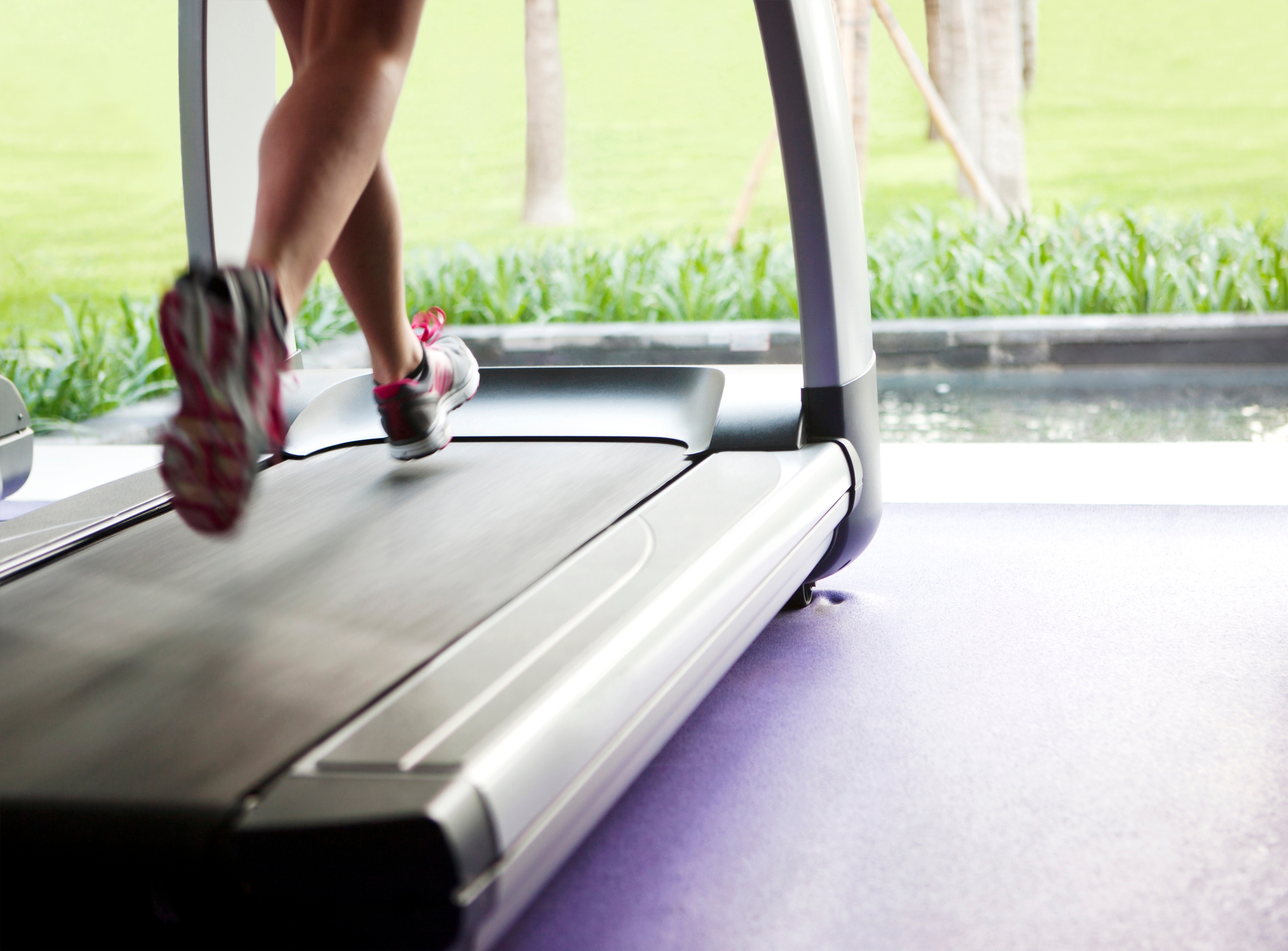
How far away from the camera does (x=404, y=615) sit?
99 cm

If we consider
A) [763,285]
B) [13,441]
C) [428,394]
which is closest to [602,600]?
[428,394]

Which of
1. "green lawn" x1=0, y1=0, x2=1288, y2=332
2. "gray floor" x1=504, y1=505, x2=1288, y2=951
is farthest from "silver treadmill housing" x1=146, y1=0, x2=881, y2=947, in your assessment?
"green lawn" x1=0, y1=0, x2=1288, y2=332

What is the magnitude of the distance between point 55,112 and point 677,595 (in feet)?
25.8

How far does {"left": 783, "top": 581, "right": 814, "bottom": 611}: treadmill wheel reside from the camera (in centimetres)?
149

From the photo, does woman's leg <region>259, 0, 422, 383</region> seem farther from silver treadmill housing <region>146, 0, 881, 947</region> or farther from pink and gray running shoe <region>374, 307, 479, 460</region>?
pink and gray running shoe <region>374, 307, 479, 460</region>

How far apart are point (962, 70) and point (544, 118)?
201 cm

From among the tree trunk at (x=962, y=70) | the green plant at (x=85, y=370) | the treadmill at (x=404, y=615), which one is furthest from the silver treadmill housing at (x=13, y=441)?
the tree trunk at (x=962, y=70)

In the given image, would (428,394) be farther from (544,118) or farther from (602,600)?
(544,118)

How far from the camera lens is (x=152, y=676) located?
0.89 meters

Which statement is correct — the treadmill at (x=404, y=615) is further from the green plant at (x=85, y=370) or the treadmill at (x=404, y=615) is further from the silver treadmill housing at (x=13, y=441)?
the green plant at (x=85, y=370)

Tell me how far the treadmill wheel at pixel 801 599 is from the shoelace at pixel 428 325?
61cm

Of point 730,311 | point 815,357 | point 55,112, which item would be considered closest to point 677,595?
point 815,357

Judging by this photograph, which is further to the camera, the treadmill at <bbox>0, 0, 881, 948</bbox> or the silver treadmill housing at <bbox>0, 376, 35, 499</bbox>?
the silver treadmill housing at <bbox>0, 376, 35, 499</bbox>

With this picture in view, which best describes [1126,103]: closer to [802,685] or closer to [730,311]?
[730,311]
